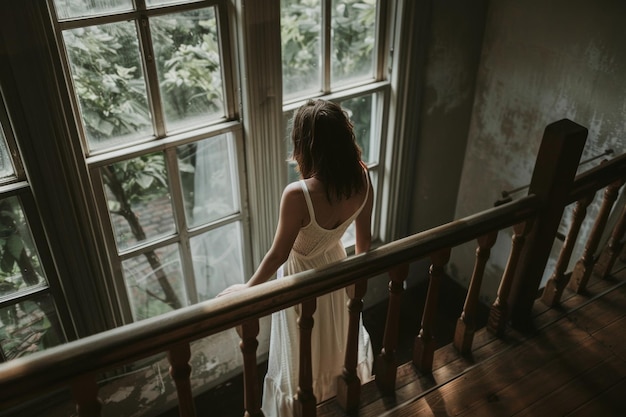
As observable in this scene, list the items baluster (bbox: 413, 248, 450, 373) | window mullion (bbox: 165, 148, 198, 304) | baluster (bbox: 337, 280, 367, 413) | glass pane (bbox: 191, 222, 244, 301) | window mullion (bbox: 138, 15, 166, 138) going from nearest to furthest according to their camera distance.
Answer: baluster (bbox: 337, 280, 367, 413) < baluster (bbox: 413, 248, 450, 373) < window mullion (bbox: 138, 15, 166, 138) < window mullion (bbox: 165, 148, 198, 304) < glass pane (bbox: 191, 222, 244, 301)

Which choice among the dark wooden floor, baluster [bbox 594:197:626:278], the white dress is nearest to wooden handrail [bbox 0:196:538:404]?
the white dress

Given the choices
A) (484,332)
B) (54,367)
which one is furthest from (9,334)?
(484,332)

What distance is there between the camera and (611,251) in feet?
8.06

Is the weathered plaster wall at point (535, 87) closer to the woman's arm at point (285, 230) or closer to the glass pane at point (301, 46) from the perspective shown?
the glass pane at point (301, 46)

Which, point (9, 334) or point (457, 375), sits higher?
point (457, 375)

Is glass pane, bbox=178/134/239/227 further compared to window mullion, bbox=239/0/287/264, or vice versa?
glass pane, bbox=178/134/239/227

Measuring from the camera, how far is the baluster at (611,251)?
7.88 feet

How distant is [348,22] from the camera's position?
3.45 m

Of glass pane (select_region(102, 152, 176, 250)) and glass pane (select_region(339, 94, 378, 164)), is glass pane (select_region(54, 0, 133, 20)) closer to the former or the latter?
glass pane (select_region(102, 152, 176, 250))

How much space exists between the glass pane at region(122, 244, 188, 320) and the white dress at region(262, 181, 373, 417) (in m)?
1.36

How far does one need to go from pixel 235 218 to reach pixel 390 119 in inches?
49.8

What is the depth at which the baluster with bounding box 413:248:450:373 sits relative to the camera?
1.79 m

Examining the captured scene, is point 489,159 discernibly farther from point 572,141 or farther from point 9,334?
point 9,334

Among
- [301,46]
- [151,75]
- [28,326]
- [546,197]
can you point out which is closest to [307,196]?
[546,197]
